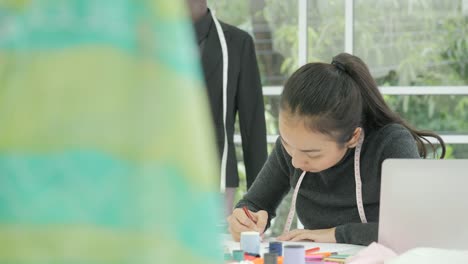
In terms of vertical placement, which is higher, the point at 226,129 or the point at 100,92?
the point at 100,92

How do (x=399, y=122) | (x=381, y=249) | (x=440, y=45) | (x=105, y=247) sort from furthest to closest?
(x=440, y=45) < (x=399, y=122) < (x=381, y=249) < (x=105, y=247)

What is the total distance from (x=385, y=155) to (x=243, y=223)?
19.3 inches

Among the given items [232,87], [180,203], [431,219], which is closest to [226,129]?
[232,87]

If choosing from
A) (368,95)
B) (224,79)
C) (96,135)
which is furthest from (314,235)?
(96,135)

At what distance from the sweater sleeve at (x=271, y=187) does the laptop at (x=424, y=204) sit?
764mm

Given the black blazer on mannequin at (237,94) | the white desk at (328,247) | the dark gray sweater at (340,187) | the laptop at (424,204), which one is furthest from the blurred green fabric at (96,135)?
the black blazer on mannequin at (237,94)

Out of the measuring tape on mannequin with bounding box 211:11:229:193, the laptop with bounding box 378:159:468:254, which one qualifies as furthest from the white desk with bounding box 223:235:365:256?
the measuring tape on mannequin with bounding box 211:11:229:193

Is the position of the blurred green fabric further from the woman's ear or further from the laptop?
the woman's ear

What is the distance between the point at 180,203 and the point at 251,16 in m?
5.39

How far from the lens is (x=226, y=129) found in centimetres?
338

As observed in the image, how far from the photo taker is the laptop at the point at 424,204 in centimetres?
198

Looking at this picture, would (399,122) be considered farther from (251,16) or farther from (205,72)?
(251,16)

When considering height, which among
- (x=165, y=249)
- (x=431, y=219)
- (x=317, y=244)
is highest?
(x=165, y=249)

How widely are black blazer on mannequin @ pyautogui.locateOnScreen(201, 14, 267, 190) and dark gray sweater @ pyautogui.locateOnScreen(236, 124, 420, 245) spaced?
1.90 feet
